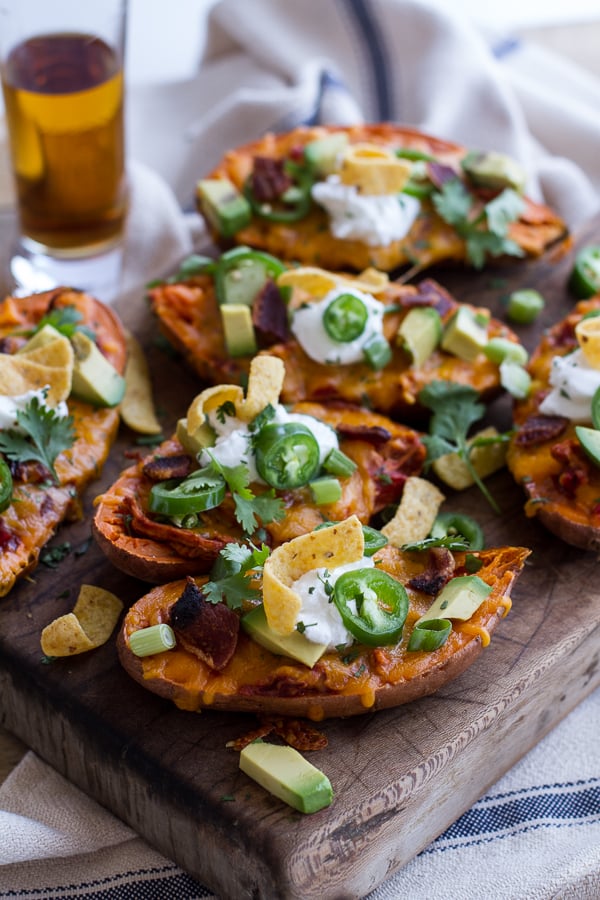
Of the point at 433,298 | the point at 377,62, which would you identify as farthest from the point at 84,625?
the point at 377,62

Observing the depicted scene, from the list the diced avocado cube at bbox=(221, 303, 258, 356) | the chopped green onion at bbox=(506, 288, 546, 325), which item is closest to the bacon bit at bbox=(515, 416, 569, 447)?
the chopped green onion at bbox=(506, 288, 546, 325)

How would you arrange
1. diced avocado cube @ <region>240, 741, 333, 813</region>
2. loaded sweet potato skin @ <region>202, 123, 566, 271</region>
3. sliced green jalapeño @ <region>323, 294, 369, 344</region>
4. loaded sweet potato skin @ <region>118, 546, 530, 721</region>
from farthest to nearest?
1. loaded sweet potato skin @ <region>202, 123, 566, 271</region>
2. sliced green jalapeño @ <region>323, 294, 369, 344</region>
3. loaded sweet potato skin @ <region>118, 546, 530, 721</region>
4. diced avocado cube @ <region>240, 741, 333, 813</region>

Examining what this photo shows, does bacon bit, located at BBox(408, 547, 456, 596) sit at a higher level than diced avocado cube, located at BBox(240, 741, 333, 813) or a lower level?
higher

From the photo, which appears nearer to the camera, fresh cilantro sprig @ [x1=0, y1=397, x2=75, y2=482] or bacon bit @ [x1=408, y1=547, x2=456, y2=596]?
bacon bit @ [x1=408, y1=547, x2=456, y2=596]

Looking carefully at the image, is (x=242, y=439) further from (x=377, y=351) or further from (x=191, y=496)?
(x=377, y=351)

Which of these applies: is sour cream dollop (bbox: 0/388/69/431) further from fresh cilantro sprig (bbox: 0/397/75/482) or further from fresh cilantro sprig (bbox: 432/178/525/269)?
fresh cilantro sprig (bbox: 432/178/525/269)
